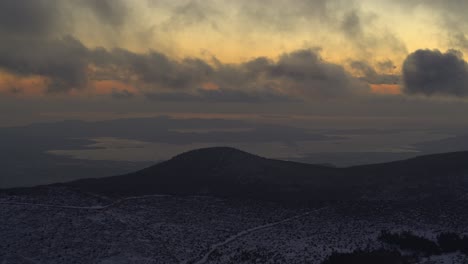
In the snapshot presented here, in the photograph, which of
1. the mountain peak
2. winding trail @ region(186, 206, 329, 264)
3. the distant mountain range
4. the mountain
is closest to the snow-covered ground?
winding trail @ region(186, 206, 329, 264)

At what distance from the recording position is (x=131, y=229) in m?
67.2

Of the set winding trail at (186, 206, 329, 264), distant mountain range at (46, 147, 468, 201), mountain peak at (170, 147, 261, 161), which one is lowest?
winding trail at (186, 206, 329, 264)

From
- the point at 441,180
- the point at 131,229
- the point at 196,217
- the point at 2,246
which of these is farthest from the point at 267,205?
the point at 2,246

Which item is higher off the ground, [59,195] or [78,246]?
[59,195]

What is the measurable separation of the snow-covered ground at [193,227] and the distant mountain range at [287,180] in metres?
6.36

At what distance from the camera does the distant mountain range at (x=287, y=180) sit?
87.5 m

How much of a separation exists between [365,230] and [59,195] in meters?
45.6

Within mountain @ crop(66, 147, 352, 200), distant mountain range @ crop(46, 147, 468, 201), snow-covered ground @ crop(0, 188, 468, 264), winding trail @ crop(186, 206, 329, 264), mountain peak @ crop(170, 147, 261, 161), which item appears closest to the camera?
snow-covered ground @ crop(0, 188, 468, 264)

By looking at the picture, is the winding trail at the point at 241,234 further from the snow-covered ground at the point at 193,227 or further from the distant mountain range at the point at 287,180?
the distant mountain range at the point at 287,180

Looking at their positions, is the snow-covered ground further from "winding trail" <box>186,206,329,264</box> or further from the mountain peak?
the mountain peak

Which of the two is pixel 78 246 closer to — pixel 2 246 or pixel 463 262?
pixel 2 246

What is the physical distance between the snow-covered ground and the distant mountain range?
6.36 m

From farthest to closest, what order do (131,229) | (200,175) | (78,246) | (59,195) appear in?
(200,175) < (59,195) < (131,229) < (78,246)

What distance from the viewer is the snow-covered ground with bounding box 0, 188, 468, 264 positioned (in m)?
58.7
